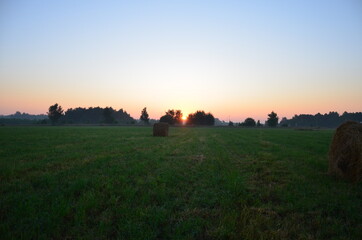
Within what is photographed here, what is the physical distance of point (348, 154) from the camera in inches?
366

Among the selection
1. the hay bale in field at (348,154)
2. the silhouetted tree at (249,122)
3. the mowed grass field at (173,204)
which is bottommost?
the mowed grass field at (173,204)

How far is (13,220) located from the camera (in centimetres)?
504

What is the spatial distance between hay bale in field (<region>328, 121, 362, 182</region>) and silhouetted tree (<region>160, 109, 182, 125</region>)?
379 feet

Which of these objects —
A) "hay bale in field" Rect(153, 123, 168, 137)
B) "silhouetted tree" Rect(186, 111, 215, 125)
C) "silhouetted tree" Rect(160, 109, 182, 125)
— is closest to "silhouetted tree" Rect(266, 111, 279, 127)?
"silhouetted tree" Rect(186, 111, 215, 125)

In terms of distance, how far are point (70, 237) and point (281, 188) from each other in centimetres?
626

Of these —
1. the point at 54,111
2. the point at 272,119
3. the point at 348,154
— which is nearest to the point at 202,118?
the point at 272,119

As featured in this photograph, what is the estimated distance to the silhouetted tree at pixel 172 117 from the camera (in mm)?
126500

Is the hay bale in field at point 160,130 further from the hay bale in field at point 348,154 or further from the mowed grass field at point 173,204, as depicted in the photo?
the hay bale in field at point 348,154

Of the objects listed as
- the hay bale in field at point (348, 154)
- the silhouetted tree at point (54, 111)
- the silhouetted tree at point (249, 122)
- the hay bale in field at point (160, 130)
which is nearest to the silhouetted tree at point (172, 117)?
the silhouetted tree at point (249, 122)

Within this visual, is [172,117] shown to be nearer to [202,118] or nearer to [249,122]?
[202,118]

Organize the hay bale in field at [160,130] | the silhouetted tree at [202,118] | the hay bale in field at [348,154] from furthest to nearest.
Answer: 1. the silhouetted tree at [202,118]
2. the hay bale in field at [160,130]
3. the hay bale in field at [348,154]

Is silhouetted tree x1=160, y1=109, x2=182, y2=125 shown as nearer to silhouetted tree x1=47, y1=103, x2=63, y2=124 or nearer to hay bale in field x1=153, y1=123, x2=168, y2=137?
silhouetted tree x1=47, y1=103, x2=63, y2=124

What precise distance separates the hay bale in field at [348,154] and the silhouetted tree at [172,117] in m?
116

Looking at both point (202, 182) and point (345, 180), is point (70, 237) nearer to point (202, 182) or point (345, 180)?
point (202, 182)
